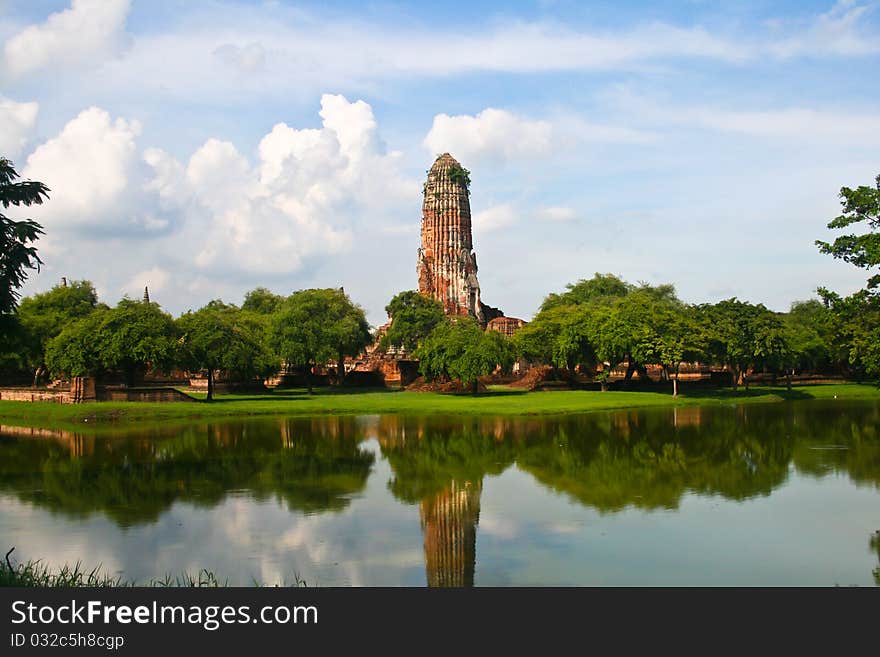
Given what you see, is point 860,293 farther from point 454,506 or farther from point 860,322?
point 454,506

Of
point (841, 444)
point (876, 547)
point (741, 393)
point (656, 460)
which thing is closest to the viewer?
point (876, 547)

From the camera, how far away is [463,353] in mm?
59250

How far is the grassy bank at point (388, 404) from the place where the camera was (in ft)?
145

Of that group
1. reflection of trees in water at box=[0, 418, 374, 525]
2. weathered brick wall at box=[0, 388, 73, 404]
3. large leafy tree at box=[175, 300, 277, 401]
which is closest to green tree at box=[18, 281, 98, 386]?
weathered brick wall at box=[0, 388, 73, 404]

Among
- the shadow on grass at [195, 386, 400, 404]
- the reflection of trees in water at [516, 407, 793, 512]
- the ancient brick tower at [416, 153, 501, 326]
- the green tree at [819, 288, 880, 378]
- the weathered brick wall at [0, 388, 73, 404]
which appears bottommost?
the reflection of trees in water at [516, 407, 793, 512]

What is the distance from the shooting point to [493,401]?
5466 cm

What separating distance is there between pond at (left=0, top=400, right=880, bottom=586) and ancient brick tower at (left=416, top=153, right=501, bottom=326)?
7578 centimetres

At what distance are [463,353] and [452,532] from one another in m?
40.9

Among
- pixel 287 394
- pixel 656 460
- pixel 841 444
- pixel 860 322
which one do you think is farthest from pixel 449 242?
pixel 860 322

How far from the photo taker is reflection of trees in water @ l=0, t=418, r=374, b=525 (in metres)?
21.9

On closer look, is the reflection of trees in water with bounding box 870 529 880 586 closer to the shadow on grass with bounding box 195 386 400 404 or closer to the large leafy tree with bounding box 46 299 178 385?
the large leafy tree with bounding box 46 299 178 385

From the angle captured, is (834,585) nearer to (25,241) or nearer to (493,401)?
(25,241)
